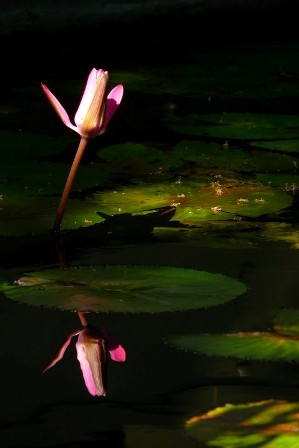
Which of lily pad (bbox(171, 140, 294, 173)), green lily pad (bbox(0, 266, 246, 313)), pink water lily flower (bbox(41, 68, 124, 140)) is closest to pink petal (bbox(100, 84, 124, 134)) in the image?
pink water lily flower (bbox(41, 68, 124, 140))

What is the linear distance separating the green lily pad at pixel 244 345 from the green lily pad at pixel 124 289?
0.49 ft

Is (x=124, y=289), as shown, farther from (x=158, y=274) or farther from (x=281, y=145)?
(x=281, y=145)

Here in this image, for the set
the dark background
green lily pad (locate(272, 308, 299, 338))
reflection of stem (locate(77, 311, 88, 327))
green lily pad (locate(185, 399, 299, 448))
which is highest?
the dark background

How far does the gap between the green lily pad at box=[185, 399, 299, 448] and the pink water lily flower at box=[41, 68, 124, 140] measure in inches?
44.3

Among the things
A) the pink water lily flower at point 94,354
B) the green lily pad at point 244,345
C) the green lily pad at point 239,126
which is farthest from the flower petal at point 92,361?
the green lily pad at point 239,126

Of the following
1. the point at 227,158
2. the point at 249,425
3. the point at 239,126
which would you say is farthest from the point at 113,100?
the point at 239,126

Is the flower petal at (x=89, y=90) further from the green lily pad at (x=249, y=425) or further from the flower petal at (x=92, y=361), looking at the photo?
the green lily pad at (x=249, y=425)

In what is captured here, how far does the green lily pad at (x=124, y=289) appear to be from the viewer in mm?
2418

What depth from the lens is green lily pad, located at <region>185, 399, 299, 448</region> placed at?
1.74 m

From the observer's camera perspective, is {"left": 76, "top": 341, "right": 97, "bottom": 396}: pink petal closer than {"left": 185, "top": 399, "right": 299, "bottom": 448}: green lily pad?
No

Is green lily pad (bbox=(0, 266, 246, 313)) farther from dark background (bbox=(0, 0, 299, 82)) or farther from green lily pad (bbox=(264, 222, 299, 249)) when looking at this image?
dark background (bbox=(0, 0, 299, 82))

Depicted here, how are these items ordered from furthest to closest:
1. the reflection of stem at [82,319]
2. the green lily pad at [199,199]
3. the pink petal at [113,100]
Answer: the green lily pad at [199,199], the pink petal at [113,100], the reflection of stem at [82,319]

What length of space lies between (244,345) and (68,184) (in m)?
0.95

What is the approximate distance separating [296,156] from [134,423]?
2406 mm
